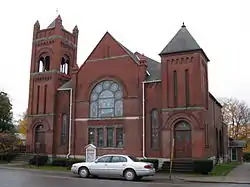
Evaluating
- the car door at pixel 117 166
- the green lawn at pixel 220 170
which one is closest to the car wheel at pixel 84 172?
the car door at pixel 117 166

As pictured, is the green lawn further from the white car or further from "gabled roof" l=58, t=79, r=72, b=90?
"gabled roof" l=58, t=79, r=72, b=90

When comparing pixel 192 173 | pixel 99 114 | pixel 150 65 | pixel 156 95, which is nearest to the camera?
pixel 192 173

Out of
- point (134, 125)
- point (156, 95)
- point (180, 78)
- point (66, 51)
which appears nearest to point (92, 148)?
point (134, 125)

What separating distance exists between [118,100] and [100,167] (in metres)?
13.2

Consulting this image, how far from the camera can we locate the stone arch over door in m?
36.3

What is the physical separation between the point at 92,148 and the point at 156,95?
7757mm

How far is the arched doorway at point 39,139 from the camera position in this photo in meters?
36.3

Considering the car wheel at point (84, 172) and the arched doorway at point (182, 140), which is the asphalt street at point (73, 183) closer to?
the car wheel at point (84, 172)

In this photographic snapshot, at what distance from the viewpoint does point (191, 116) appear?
95.6 feet

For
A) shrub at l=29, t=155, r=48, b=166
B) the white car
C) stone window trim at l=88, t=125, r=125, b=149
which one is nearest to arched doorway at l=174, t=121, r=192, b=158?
stone window trim at l=88, t=125, r=125, b=149

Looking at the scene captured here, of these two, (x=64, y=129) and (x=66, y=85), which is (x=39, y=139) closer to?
(x=64, y=129)

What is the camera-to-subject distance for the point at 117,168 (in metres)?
20.8

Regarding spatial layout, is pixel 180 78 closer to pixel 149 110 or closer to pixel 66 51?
pixel 149 110

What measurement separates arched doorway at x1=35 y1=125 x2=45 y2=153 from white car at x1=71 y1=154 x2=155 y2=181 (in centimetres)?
1561
